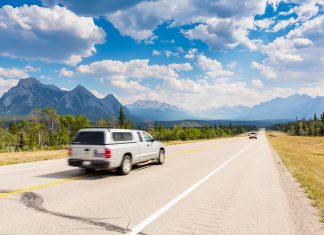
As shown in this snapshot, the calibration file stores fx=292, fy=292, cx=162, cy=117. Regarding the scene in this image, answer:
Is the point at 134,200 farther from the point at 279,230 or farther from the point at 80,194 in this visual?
the point at 279,230

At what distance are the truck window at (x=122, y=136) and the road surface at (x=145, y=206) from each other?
66.1 inches

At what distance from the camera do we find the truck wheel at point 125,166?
1190 centimetres

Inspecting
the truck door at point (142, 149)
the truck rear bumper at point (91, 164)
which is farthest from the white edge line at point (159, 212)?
the truck door at point (142, 149)

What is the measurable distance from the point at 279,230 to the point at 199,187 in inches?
165

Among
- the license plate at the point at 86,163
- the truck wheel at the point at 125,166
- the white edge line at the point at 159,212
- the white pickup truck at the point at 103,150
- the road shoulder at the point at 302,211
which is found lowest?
the road shoulder at the point at 302,211

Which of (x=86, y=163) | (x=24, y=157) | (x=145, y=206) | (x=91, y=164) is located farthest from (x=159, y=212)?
(x=24, y=157)

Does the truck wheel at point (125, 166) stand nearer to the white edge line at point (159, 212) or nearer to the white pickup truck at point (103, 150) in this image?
the white pickup truck at point (103, 150)

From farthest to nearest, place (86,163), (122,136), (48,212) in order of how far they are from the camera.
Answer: (122,136)
(86,163)
(48,212)

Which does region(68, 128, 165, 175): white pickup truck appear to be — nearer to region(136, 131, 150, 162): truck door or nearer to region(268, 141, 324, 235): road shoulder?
region(136, 131, 150, 162): truck door

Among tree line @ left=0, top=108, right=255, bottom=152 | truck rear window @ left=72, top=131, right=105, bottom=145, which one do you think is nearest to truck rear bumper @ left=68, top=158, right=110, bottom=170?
truck rear window @ left=72, top=131, right=105, bottom=145

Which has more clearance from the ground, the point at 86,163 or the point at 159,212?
the point at 86,163

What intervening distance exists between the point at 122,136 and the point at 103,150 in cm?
146

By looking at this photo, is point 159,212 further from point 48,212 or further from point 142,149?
point 142,149

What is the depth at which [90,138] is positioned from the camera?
38.9ft
